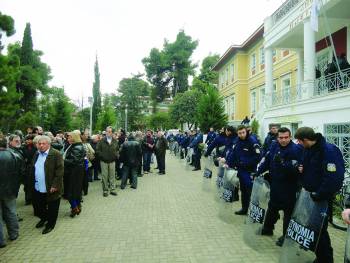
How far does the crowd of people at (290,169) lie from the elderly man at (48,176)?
11.1 ft

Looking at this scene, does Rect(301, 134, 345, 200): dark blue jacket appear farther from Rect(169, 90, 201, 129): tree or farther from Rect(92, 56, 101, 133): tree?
Rect(92, 56, 101, 133): tree

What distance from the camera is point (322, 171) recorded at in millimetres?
4270

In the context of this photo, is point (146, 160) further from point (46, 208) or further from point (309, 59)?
point (46, 208)

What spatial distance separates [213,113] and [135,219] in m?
19.0

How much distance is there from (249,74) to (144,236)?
2651 centimetres

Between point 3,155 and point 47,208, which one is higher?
point 3,155

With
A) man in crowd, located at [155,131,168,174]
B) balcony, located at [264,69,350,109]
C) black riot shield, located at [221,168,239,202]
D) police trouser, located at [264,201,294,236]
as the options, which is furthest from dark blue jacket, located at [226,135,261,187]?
man in crowd, located at [155,131,168,174]

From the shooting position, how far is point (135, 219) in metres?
7.27

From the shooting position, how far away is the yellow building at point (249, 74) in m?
23.8

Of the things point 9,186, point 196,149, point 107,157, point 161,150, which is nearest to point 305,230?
point 9,186

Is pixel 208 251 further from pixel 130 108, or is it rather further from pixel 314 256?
pixel 130 108

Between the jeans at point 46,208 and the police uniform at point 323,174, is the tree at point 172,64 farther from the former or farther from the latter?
the police uniform at point 323,174

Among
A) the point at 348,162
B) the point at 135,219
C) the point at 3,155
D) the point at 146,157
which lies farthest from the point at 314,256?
the point at 146,157

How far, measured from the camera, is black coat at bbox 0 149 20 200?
572 cm
